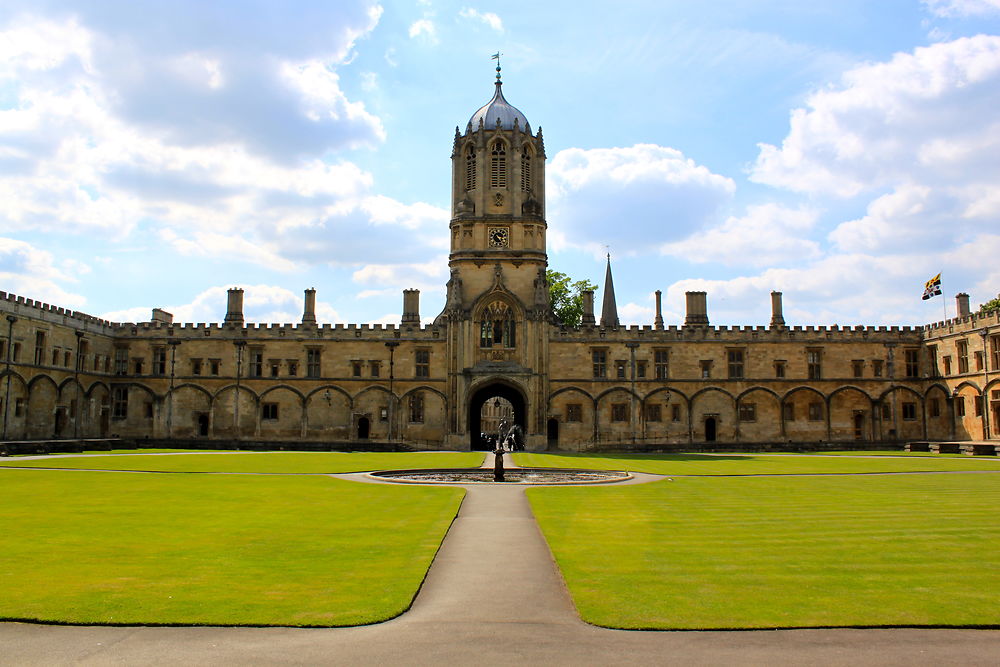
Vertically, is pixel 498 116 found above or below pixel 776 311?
above

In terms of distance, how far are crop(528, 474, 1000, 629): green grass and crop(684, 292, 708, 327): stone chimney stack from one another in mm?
36959

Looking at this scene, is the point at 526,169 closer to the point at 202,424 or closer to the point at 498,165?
the point at 498,165

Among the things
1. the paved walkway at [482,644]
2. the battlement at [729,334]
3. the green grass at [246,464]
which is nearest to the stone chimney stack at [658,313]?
the battlement at [729,334]

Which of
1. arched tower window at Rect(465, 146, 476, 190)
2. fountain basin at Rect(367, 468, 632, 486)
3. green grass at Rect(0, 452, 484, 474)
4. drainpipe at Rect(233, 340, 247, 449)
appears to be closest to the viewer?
fountain basin at Rect(367, 468, 632, 486)

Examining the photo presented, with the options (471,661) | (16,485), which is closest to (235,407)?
(16,485)

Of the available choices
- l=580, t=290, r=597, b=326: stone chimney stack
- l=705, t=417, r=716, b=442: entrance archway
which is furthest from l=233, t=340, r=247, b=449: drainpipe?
l=705, t=417, r=716, b=442: entrance archway

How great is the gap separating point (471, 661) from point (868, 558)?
7.02 m

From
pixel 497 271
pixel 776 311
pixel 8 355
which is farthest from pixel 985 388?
pixel 8 355

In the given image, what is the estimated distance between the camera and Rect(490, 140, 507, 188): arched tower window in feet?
183

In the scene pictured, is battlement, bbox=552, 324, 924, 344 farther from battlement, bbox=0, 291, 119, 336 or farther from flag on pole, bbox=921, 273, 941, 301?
battlement, bbox=0, 291, 119, 336

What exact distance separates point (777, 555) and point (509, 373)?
4101 cm

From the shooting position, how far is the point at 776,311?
187 ft

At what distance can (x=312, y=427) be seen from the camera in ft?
178

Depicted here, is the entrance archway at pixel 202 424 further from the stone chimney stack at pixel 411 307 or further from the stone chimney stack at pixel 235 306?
the stone chimney stack at pixel 411 307
